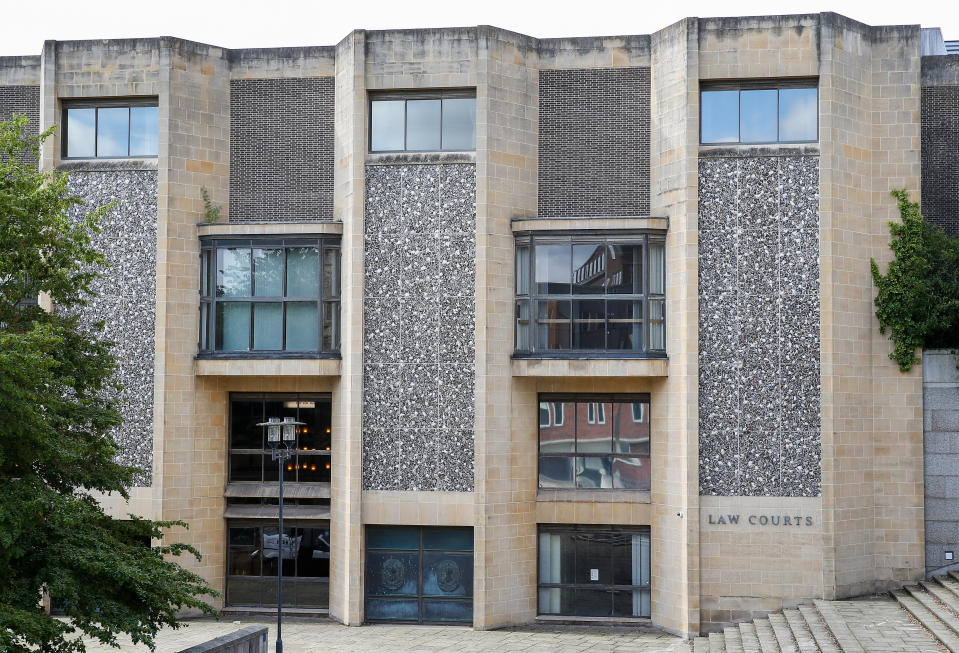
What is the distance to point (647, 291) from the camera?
21.4 meters

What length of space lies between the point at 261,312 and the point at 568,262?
723cm

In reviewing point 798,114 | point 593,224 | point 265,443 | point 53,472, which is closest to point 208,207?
point 265,443

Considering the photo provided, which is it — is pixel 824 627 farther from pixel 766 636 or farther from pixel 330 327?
pixel 330 327

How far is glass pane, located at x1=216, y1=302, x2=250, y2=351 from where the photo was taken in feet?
73.9

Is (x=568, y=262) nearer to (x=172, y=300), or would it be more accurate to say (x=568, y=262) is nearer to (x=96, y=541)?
(x=172, y=300)

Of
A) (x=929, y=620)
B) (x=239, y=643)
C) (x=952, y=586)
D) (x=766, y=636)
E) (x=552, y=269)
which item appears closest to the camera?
(x=239, y=643)

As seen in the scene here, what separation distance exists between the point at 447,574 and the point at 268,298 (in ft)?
24.9

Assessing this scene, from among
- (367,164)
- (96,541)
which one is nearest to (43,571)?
(96,541)

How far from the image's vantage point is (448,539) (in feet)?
72.3

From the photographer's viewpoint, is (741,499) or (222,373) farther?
(222,373)

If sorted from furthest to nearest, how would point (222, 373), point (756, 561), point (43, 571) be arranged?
point (222, 373) → point (756, 561) → point (43, 571)

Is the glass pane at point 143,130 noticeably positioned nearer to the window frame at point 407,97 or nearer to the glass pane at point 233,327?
the glass pane at point 233,327

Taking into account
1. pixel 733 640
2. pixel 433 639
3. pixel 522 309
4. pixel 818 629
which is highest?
pixel 522 309

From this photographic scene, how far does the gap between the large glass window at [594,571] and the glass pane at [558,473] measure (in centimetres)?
99
